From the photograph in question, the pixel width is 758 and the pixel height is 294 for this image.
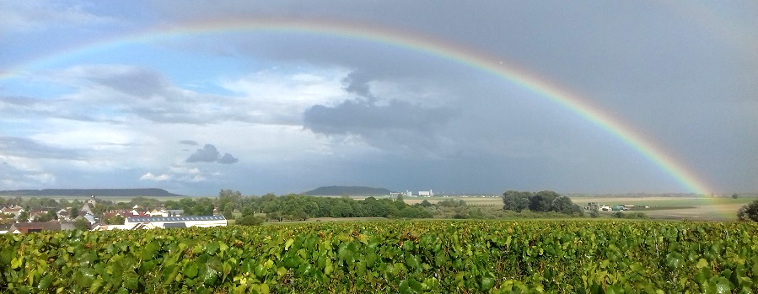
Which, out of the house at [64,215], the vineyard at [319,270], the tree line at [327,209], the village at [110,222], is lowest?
the house at [64,215]

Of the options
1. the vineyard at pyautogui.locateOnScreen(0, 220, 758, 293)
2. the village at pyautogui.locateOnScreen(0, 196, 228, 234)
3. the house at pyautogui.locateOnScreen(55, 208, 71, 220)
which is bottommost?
the house at pyautogui.locateOnScreen(55, 208, 71, 220)

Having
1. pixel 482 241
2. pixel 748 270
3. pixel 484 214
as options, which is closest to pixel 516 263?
pixel 482 241

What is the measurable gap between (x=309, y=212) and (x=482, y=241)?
2562 inches

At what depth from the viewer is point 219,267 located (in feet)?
16.7

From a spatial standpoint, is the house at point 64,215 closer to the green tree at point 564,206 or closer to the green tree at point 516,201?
the green tree at point 516,201

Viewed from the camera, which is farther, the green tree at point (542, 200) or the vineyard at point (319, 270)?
the green tree at point (542, 200)

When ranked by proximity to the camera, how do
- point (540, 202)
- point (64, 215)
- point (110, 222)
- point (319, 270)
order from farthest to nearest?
point (64, 215), point (540, 202), point (110, 222), point (319, 270)

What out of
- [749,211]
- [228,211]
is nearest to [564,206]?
[749,211]

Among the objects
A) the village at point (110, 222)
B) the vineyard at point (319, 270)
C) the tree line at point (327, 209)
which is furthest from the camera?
the tree line at point (327, 209)

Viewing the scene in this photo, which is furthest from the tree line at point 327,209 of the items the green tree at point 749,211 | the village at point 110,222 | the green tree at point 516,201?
the green tree at point 749,211

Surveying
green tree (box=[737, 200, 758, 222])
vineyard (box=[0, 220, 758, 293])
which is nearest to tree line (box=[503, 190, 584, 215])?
green tree (box=[737, 200, 758, 222])

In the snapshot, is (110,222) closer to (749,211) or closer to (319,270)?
(319,270)

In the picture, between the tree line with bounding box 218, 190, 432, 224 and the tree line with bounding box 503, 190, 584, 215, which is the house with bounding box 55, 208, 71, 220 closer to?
the tree line with bounding box 218, 190, 432, 224

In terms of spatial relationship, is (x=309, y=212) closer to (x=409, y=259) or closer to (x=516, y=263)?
(x=516, y=263)
